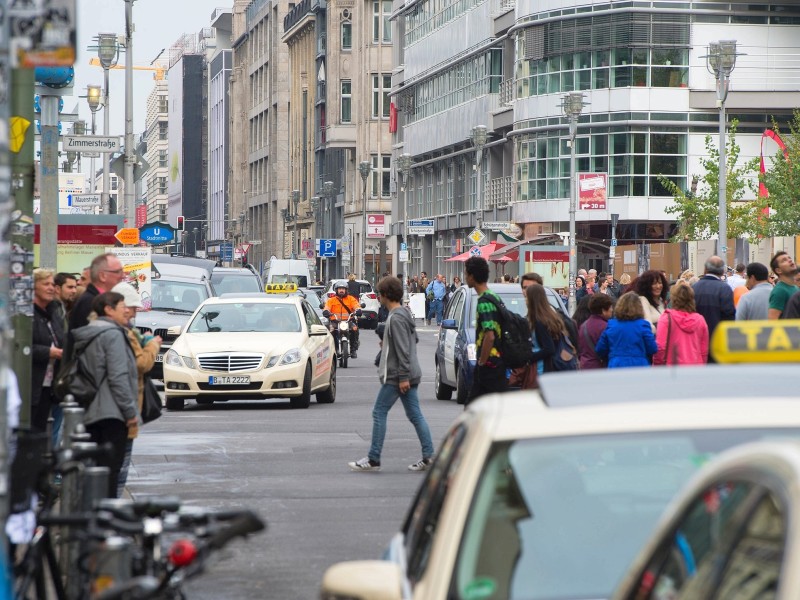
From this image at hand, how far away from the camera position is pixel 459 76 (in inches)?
3110

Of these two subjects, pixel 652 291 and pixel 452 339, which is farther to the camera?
pixel 452 339

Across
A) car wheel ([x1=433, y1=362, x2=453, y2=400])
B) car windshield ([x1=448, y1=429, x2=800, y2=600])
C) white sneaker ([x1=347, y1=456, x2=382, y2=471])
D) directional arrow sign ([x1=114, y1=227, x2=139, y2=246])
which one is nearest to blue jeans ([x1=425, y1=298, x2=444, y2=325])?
directional arrow sign ([x1=114, y1=227, x2=139, y2=246])

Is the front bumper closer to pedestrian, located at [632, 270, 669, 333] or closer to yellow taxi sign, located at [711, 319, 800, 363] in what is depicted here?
pedestrian, located at [632, 270, 669, 333]

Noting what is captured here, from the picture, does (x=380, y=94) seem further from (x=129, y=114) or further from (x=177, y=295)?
(x=177, y=295)

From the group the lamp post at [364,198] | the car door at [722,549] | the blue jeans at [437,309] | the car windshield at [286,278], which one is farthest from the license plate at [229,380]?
the lamp post at [364,198]

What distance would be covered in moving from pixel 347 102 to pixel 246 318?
8647 centimetres

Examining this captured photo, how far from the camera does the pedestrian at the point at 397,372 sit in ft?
48.6

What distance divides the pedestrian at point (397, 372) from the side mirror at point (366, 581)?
1032cm

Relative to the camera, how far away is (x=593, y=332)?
1527 cm

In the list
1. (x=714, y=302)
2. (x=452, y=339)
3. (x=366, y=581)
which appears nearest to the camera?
(x=366, y=581)

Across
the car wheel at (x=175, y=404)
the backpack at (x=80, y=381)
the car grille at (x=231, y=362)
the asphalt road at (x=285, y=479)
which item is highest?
the backpack at (x=80, y=381)

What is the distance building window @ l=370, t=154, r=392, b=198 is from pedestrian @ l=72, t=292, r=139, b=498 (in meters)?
94.1

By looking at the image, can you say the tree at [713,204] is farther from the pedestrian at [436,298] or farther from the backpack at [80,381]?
the backpack at [80,381]

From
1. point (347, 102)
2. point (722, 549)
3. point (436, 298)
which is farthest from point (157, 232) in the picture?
point (347, 102)
